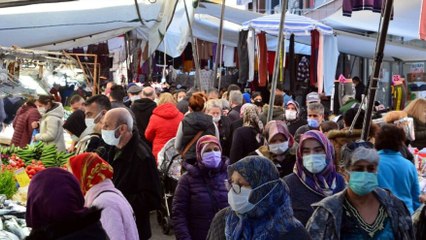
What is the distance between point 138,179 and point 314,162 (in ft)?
4.94

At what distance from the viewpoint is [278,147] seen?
6.84 meters

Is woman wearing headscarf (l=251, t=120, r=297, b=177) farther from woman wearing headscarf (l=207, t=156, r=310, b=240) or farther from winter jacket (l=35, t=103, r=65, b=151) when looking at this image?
winter jacket (l=35, t=103, r=65, b=151)

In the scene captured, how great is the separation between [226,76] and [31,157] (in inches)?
482

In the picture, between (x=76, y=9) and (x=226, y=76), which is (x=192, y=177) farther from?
(x=226, y=76)

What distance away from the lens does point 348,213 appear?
15.1 ft

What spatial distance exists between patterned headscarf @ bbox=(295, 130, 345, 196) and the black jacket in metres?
1.29

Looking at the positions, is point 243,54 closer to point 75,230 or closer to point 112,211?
point 112,211

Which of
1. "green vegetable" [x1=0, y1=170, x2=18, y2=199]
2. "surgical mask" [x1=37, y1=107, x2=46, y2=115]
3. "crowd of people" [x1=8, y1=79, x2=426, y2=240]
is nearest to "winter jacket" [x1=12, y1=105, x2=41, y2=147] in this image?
"surgical mask" [x1=37, y1=107, x2=46, y2=115]

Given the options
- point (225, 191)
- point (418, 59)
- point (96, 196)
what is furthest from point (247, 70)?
point (96, 196)

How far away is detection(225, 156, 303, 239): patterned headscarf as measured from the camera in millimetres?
3910

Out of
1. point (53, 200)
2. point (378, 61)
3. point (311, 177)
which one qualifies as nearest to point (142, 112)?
point (378, 61)

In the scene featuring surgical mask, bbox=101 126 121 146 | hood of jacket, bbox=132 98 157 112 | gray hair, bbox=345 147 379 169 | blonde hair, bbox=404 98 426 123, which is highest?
gray hair, bbox=345 147 379 169

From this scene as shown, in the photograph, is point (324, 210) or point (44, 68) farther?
point (44, 68)

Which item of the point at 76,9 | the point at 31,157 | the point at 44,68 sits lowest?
the point at 31,157
